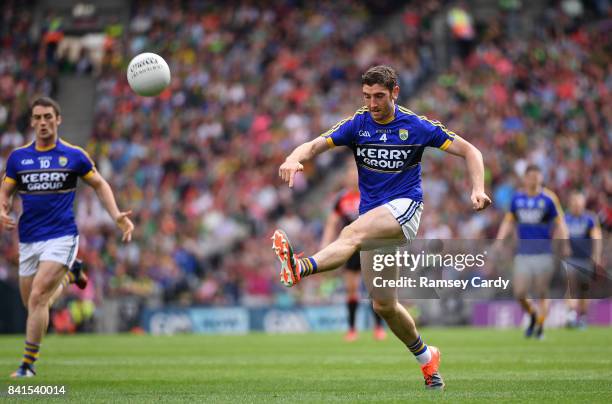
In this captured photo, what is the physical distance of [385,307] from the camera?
9.04 m

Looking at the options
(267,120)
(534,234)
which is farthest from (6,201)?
(267,120)

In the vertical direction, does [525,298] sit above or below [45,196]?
below

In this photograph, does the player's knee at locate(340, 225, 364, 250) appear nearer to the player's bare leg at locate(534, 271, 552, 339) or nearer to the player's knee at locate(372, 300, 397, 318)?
the player's knee at locate(372, 300, 397, 318)

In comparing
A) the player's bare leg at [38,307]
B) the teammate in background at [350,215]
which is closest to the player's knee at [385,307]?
the player's bare leg at [38,307]

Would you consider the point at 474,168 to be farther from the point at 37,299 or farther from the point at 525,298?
the point at 525,298

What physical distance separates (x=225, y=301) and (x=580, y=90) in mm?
11626

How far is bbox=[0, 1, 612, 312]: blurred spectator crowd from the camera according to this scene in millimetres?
26359

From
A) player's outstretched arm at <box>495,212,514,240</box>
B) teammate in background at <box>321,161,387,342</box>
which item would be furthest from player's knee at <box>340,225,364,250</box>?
player's outstretched arm at <box>495,212,514,240</box>

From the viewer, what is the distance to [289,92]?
102 ft

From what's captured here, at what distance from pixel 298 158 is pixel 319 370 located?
3.82 metres

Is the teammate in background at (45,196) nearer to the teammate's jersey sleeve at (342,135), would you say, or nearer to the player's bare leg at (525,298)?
the teammate's jersey sleeve at (342,135)

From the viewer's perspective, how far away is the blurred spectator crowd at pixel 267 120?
2636 cm

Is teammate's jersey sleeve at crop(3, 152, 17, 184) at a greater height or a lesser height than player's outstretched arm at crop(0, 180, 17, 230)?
greater

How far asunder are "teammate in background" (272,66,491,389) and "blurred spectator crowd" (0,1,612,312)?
15137mm
